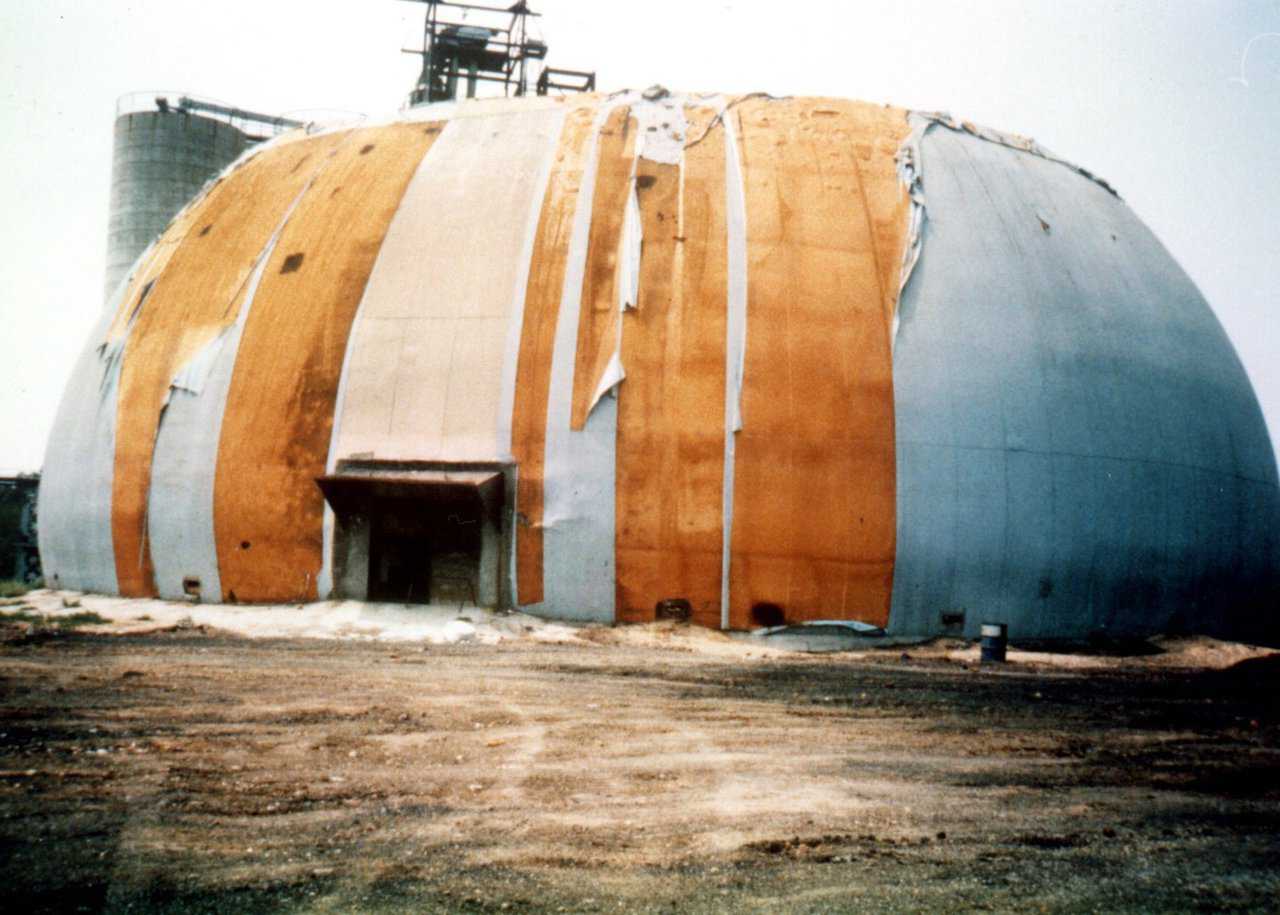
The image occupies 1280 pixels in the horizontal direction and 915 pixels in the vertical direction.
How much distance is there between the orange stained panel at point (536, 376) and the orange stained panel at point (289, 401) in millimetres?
2790

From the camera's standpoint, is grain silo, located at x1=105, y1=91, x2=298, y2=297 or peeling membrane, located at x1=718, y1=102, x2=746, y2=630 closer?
peeling membrane, located at x1=718, y1=102, x2=746, y2=630

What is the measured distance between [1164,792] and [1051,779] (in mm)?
595

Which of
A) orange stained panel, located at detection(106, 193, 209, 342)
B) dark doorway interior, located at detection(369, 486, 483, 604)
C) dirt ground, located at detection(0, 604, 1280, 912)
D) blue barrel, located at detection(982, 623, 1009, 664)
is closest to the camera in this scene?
dirt ground, located at detection(0, 604, 1280, 912)

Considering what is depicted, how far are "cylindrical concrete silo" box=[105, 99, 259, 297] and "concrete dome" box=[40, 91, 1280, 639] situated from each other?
1285cm

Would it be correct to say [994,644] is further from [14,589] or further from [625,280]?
[14,589]

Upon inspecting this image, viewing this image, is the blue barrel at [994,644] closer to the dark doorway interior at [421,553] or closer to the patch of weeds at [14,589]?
the dark doorway interior at [421,553]

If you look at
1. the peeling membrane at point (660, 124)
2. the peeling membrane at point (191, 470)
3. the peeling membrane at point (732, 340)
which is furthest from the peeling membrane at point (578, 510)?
the peeling membrane at point (191, 470)

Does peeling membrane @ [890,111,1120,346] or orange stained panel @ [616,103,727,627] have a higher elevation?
peeling membrane @ [890,111,1120,346]

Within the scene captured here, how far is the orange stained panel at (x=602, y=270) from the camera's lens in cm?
1295

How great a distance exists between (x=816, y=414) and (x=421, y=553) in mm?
6025

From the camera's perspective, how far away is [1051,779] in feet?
17.5

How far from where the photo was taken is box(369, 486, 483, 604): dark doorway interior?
43.2ft

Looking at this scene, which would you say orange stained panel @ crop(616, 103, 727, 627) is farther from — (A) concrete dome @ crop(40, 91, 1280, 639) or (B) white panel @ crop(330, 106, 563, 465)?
(B) white panel @ crop(330, 106, 563, 465)

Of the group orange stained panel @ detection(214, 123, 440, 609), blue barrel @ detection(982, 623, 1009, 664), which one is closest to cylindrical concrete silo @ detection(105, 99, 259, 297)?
orange stained panel @ detection(214, 123, 440, 609)
